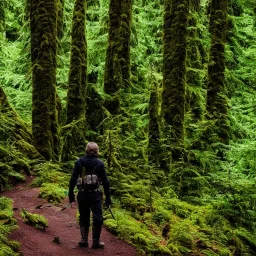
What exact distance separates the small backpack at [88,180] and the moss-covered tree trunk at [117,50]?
9131 mm

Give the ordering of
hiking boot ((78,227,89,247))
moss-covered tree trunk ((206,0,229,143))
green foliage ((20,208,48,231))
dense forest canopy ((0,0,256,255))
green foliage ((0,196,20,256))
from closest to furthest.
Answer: green foliage ((0,196,20,256)), hiking boot ((78,227,89,247)), green foliage ((20,208,48,231)), dense forest canopy ((0,0,256,255)), moss-covered tree trunk ((206,0,229,143))

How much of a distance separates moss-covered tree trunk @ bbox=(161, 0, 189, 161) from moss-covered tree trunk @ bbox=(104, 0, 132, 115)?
271 cm

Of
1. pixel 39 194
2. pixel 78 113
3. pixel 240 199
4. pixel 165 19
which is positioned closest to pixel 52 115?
pixel 78 113

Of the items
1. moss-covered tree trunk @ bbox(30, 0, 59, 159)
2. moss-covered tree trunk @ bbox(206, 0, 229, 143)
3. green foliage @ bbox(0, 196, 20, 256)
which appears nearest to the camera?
green foliage @ bbox(0, 196, 20, 256)

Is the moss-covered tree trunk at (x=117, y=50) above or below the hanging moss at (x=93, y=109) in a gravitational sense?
above

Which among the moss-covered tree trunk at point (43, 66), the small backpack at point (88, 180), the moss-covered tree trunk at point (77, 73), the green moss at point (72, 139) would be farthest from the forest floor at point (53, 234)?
the moss-covered tree trunk at point (77, 73)

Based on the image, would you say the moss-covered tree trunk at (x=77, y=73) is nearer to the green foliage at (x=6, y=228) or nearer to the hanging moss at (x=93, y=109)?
the hanging moss at (x=93, y=109)

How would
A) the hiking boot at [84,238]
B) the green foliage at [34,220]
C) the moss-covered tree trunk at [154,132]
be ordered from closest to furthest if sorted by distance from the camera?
the hiking boot at [84,238], the green foliage at [34,220], the moss-covered tree trunk at [154,132]

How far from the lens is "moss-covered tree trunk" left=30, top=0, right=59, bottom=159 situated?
14.2 m

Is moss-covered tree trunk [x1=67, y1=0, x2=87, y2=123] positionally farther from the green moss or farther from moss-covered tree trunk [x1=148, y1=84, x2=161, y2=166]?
moss-covered tree trunk [x1=148, y1=84, x2=161, y2=166]

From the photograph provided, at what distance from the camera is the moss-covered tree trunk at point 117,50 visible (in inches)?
688

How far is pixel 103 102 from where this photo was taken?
58.6 feet

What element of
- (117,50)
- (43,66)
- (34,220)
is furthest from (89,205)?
(117,50)

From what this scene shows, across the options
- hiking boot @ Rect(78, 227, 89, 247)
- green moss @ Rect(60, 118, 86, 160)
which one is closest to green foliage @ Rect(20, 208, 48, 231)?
hiking boot @ Rect(78, 227, 89, 247)
